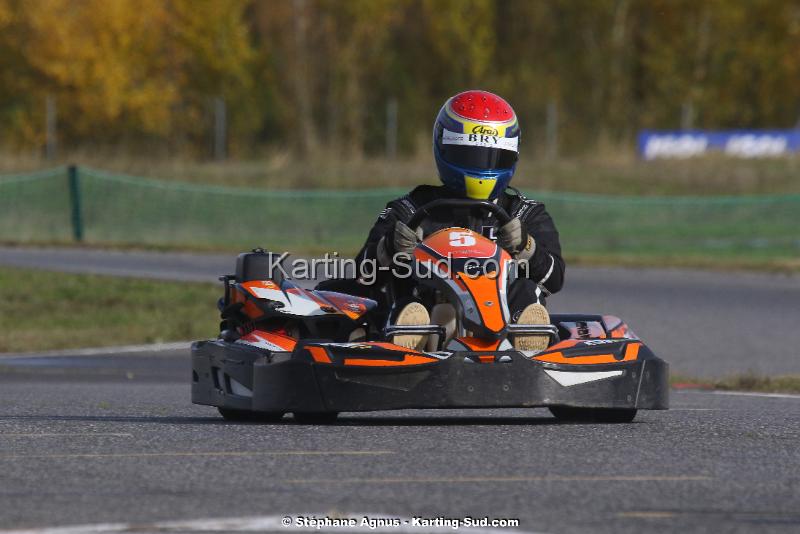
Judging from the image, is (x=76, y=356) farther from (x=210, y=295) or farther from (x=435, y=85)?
(x=435, y=85)

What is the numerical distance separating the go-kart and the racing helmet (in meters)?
0.29

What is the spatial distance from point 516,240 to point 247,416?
1644mm

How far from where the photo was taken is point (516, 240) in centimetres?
897

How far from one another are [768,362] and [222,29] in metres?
40.1

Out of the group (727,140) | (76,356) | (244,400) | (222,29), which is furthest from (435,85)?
(244,400)

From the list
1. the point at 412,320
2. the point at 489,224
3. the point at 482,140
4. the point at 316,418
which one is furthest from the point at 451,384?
the point at 482,140

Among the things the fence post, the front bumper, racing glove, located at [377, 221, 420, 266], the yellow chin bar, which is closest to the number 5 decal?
racing glove, located at [377, 221, 420, 266]

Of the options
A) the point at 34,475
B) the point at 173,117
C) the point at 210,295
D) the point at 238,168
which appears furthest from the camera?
the point at 173,117

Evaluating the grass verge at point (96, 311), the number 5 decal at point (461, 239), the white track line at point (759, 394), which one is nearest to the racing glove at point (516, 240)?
the number 5 decal at point (461, 239)

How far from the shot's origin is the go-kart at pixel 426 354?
8.05 metres

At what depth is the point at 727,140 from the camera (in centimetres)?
4297

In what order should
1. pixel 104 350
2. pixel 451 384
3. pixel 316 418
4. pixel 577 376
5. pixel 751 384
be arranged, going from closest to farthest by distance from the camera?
pixel 451 384 → pixel 577 376 → pixel 316 418 → pixel 751 384 → pixel 104 350

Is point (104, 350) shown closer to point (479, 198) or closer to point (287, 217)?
point (479, 198)

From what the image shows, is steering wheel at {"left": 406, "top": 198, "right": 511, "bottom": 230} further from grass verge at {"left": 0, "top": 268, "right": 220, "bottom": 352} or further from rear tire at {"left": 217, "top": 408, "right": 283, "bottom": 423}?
grass verge at {"left": 0, "top": 268, "right": 220, "bottom": 352}
